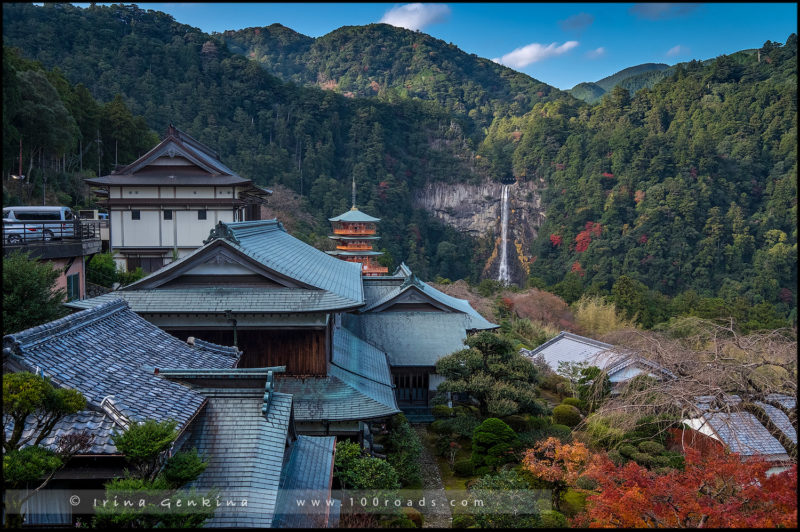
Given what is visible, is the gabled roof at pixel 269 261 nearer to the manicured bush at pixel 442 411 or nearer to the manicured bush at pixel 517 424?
the manicured bush at pixel 442 411

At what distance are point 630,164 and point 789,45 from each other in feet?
111

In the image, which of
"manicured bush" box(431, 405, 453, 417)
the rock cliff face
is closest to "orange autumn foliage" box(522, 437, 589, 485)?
"manicured bush" box(431, 405, 453, 417)

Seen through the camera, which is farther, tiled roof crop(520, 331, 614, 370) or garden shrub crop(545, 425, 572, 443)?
tiled roof crop(520, 331, 614, 370)

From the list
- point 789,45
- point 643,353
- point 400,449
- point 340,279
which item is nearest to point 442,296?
point 340,279

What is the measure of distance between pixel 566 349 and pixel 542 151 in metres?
62.5

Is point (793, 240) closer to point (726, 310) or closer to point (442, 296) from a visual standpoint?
point (726, 310)

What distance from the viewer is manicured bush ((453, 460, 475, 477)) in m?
14.1

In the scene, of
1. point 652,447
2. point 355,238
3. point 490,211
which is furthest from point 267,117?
point 652,447

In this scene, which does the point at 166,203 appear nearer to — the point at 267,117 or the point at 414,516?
the point at 414,516

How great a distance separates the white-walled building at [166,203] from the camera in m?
27.3

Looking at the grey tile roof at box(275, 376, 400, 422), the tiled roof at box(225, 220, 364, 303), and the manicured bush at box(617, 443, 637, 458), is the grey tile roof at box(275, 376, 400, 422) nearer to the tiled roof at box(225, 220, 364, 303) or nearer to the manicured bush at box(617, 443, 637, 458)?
the tiled roof at box(225, 220, 364, 303)

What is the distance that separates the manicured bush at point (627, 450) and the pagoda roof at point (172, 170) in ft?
68.7

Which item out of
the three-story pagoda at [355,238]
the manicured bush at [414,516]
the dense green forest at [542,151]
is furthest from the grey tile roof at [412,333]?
the dense green forest at [542,151]

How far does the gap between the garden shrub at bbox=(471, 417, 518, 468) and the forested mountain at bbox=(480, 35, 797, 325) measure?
3575 cm
